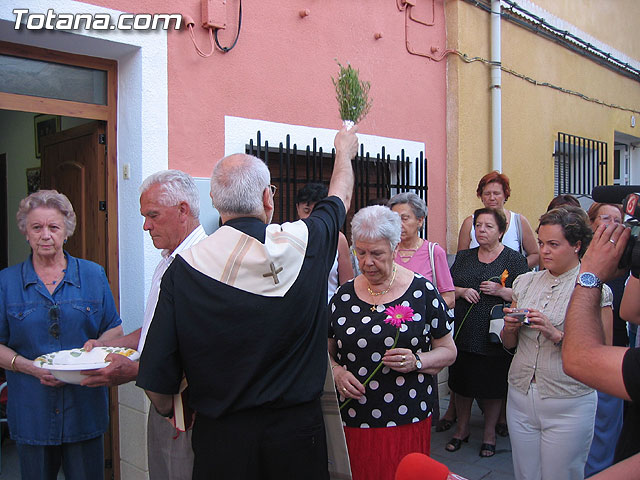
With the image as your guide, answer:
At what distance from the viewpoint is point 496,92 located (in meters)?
6.63

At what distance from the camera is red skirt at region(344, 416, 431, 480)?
2805mm

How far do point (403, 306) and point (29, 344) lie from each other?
1.90 m

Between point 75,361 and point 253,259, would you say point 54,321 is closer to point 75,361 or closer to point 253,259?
point 75,361

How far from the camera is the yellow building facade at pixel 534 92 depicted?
6316mm

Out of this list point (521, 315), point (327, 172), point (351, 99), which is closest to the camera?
point (521, 315)

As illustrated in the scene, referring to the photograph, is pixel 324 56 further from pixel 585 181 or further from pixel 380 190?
pixel 585 181

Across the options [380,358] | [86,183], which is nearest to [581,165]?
[380,358]

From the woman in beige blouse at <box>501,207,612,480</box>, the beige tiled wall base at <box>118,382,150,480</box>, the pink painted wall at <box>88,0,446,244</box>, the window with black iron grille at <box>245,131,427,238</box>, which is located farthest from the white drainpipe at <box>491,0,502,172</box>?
the beige tiled wall base at <box>118,382,150,480</box>

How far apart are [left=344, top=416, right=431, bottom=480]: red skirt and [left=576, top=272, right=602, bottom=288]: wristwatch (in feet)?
4.52

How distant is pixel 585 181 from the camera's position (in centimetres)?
Answer: 870

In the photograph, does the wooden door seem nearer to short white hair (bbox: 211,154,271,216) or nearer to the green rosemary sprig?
the green rosemary sprig

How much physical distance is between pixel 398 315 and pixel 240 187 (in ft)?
3.72

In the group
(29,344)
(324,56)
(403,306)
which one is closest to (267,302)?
(403,306)

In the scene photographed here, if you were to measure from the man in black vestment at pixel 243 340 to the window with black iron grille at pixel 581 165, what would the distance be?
7081mm
